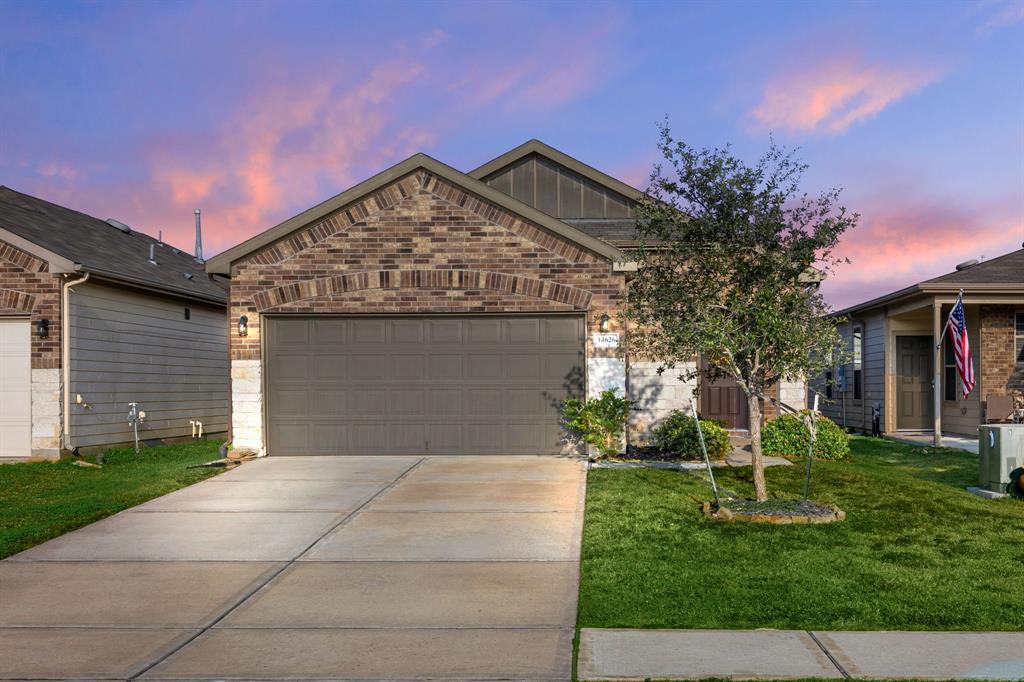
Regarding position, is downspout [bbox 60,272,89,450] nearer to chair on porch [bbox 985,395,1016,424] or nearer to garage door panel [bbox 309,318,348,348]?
garage door panel [bbox 309,318,348,348]

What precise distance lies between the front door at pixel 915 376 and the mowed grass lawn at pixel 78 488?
16.5 m

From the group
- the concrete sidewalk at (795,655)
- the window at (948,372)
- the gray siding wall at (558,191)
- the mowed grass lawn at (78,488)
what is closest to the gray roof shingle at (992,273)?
the window at (948,372)

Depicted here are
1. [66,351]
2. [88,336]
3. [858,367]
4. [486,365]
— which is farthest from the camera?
[858,367]

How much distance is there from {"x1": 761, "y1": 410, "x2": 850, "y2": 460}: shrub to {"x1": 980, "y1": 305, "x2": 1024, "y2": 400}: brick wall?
591cm

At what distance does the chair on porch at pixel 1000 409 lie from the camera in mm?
19188

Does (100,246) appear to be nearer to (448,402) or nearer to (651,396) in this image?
(448,402)

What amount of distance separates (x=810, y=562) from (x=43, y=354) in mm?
14345

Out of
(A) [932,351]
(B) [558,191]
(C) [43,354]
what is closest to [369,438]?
(C) [43,354]

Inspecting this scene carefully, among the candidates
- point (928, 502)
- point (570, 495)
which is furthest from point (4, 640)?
point (928, 502)

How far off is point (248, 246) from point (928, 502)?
11.4m

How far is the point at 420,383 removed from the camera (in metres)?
15.8

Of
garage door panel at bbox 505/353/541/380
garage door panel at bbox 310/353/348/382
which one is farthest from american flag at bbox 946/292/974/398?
garage door panel at bbox 310/353/348/382

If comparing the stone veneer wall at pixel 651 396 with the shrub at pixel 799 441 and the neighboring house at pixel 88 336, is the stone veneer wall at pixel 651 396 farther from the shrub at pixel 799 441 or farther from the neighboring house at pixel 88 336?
the neighboring house at pixel 88 336

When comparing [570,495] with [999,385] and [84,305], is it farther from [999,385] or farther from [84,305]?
[999,385]
